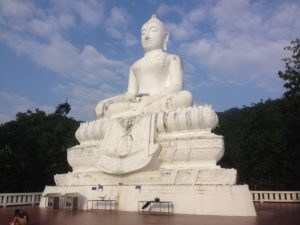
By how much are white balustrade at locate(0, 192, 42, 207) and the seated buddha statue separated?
5.02 metres

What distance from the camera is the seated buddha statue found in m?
13.9

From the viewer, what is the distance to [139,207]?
36.0ft

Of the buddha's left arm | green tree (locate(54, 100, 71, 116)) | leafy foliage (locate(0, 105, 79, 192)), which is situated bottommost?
leafy foliage (locate(0, 105, 79, 192))

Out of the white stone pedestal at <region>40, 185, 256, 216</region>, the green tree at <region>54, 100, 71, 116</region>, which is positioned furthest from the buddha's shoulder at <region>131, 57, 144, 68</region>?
the green tree at <region>54, 100, 71, 116</region>

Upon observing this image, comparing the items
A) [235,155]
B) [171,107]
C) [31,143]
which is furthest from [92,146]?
[235,155]

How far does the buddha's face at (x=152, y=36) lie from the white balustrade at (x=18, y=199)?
346 inches

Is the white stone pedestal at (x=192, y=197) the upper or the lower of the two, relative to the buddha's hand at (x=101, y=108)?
lower

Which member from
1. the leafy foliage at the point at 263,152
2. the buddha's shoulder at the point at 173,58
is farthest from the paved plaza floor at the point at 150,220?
the leafy foliage at the point at 263,152

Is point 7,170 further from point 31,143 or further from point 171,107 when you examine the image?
point 171,107

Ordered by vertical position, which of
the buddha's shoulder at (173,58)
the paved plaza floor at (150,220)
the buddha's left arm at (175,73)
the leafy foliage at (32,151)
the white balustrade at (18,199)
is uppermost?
the buddha's shoulder at (173,58)

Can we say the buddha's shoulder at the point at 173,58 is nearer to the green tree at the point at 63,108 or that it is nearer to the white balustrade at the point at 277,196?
the white balustrade at the point at 277,196

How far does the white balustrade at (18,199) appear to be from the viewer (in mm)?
14820

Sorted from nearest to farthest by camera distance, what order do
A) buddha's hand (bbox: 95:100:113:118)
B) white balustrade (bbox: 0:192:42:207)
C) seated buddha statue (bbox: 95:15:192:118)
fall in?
seated buddha statue (bbox: 95:15:192:118), white balustrade (bbox: 0:192:42:207), buddha's hand (bbox: 95:100:113:118)

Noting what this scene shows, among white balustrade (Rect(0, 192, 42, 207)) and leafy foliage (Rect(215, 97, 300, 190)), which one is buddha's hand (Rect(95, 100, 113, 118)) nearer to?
white balustrade (Rect(0, 192, 42, 207))
